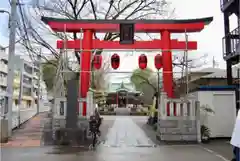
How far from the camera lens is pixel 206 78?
20.2 metres

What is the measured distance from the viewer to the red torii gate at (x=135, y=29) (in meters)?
15.6

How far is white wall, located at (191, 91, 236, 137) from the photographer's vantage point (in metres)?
15.2

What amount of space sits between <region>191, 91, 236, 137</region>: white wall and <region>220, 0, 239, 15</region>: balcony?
5861mm

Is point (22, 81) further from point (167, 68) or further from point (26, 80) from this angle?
point (26, 80)

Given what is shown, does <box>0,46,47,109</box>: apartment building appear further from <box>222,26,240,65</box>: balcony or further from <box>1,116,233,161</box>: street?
<box>222,26,240,65</box>: balcony

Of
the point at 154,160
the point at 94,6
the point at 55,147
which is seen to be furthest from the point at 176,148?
the point at 94,6

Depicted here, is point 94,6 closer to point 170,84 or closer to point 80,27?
point 80,27

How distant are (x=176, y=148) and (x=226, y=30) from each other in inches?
385

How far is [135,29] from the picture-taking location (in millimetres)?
15953

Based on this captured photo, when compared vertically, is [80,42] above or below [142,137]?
above

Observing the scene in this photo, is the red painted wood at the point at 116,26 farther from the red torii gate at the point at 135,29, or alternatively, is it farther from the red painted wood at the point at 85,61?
the red painted wood at the point at 85,61

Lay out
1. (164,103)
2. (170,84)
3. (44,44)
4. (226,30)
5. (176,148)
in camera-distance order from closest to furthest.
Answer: (176,148) < (164,103) < (170,84) < (226,30) < (44,44)

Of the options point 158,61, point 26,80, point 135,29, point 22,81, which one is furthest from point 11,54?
point 26,80

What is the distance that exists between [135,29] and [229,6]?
21.6 feet
